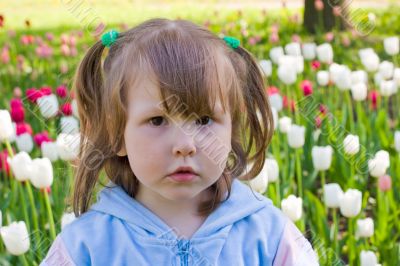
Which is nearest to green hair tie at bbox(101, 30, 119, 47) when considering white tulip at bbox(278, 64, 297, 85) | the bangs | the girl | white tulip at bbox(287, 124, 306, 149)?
the girl

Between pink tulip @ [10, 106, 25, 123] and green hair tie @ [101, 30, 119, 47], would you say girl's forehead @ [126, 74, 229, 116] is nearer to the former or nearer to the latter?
green hair tie @ [101, 30, 119, 47]

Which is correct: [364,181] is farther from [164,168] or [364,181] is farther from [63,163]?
[164,168]

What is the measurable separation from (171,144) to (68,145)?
1.19 meters

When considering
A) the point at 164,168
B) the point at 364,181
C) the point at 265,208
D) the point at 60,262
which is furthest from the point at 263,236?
the point at 364,181

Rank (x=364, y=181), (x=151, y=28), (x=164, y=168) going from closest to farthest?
(x=164, y=168) → (x=151, y=28) → (x=364, y=181)

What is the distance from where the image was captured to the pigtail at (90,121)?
222 cm

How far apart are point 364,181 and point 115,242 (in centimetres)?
186

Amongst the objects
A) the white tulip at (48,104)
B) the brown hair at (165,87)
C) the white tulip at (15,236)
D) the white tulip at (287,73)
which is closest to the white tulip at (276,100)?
the white tulip at (287,73)

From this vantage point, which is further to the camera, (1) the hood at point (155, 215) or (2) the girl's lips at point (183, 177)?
(1) the hood at point (155, 215)

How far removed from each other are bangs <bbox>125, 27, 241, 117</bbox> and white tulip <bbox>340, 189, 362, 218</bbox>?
36.1 inches

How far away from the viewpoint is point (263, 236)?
216 centimetres

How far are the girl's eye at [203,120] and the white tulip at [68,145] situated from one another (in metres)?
1.09

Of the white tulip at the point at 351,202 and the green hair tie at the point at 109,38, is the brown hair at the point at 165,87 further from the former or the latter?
the white tulip at the point at 351,202

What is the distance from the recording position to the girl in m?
1.96
